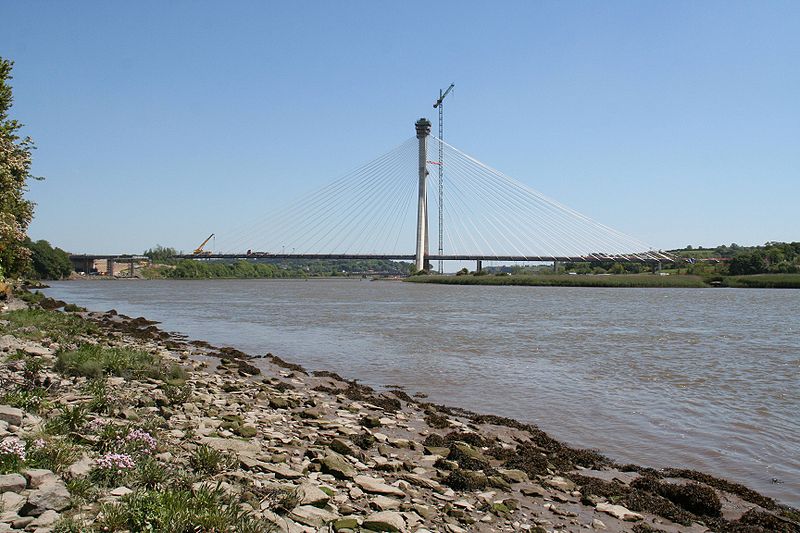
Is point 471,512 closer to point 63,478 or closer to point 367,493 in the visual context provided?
point 367,493

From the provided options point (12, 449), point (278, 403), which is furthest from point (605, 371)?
point (12, 449)

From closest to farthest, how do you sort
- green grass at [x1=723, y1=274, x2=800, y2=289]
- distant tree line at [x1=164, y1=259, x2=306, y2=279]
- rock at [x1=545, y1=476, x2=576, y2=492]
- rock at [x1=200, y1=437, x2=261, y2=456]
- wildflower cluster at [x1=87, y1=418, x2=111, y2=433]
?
wildflower cluster at [x1=87, y1=418, x2=111, y2=433] → rock at [x1=200, y1=437, x2=261, y2=456] → rock at [x1=545, y1=476, x2=576, y2=492] → green grass at [x1=723, y1=274, x2=800, y2=289] → distant tree line at [x1=164, y1=259, x2=306, y2=279]

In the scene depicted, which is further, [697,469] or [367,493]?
[697,469]

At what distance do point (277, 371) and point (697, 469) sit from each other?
10244mm

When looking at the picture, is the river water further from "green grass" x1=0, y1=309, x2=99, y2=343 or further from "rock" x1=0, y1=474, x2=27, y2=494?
"rock" x1=0, y1=474, x2=27, y2=494

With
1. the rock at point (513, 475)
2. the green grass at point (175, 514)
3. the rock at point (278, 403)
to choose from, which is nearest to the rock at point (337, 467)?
the green grass at point (175, 514)

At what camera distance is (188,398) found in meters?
9.20

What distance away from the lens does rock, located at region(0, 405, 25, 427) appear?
19.3ft

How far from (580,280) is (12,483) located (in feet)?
285

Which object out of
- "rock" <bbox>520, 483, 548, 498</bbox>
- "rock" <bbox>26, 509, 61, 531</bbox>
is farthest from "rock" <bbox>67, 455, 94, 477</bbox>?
"rock" <bbox>520, 483, 548, 498</bbox>

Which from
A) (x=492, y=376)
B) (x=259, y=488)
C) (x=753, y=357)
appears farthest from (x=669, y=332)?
(x=259, y=488)

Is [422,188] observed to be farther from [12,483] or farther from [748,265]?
[12,483]

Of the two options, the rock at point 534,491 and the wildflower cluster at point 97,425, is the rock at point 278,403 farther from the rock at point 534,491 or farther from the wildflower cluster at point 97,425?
the rock at point 534,491

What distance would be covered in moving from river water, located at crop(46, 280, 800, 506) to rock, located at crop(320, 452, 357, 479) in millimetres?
4199
